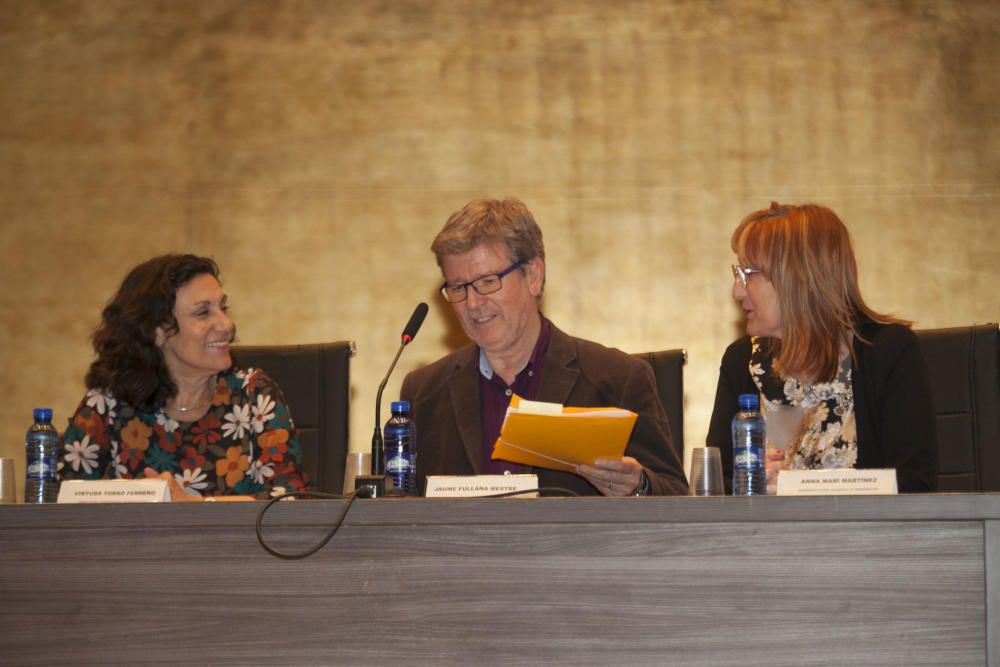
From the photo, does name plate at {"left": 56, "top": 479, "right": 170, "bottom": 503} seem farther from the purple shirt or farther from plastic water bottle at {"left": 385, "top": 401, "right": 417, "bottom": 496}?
the purple shirt

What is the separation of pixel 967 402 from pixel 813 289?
0.52 meters

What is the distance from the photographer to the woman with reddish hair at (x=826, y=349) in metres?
2.48

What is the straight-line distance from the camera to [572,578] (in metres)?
1.59

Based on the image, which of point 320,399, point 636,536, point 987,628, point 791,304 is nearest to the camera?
point 987,628

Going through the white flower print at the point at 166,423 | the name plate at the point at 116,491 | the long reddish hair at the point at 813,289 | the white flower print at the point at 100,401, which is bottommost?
the name plate at the point at 116,491

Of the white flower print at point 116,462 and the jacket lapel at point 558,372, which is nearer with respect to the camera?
the jacket lapel at point 558,372

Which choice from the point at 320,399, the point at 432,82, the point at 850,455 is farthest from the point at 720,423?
the point at 432,82

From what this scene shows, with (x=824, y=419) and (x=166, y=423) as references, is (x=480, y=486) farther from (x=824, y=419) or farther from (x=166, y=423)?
(x=166, y=423)

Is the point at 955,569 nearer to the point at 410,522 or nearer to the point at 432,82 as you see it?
the point at 410,522

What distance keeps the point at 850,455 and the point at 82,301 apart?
2681 millimetres

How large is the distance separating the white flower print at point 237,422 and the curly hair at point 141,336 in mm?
167

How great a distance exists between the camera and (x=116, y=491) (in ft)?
6.40

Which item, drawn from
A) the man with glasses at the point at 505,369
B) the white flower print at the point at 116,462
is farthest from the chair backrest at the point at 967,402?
the white flower print at the point at 116,462

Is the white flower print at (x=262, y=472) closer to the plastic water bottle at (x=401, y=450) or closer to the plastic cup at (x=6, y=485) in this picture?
the plastic water bottle at (x=401, y=450)
